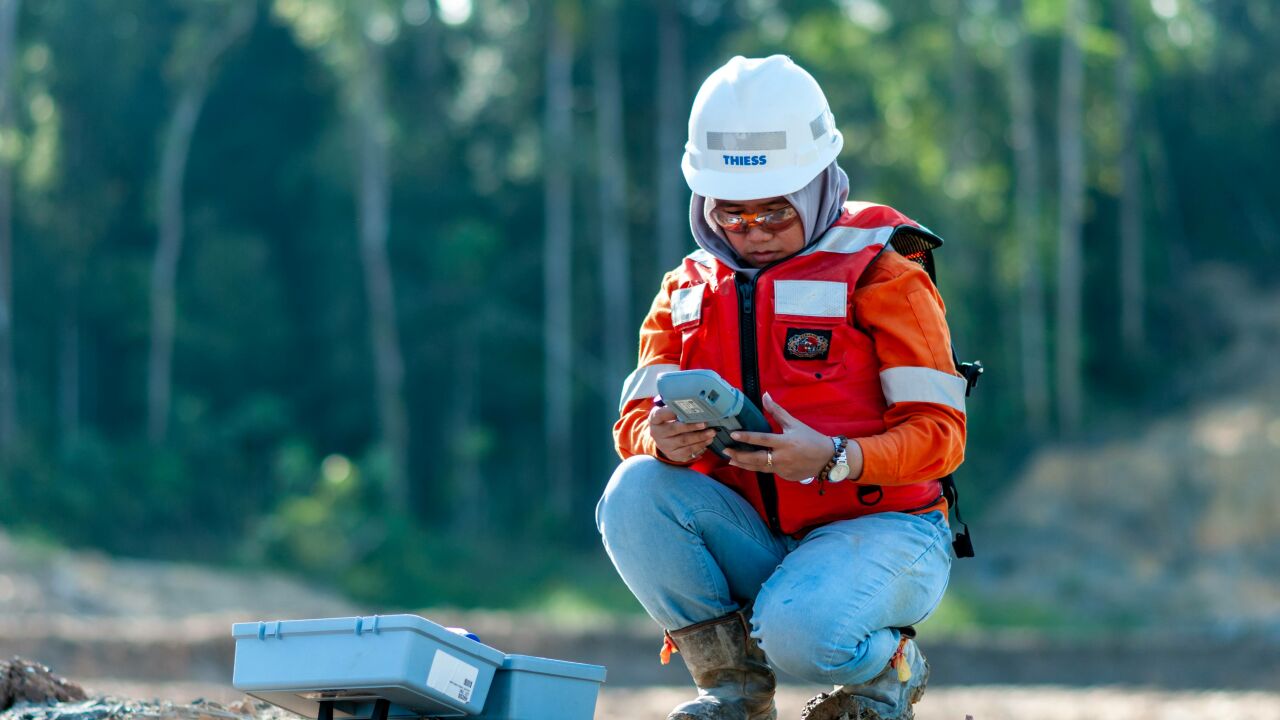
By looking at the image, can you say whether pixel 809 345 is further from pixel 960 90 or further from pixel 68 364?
pixel 960 90

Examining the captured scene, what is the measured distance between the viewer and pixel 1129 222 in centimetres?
2855

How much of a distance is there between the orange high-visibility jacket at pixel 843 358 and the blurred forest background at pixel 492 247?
2033cm

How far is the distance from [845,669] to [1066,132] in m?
25.3

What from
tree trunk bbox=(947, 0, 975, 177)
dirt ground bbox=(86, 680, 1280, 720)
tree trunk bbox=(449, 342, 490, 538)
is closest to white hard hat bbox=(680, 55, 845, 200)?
dirt ground bbox=(86, 680, 1280, 720)

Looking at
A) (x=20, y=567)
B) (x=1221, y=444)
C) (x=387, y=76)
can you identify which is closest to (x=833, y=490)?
(x=20, y=567)

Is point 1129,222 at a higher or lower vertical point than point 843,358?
higher

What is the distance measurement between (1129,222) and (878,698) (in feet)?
86.0

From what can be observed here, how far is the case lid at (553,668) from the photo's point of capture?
3633 millimetres

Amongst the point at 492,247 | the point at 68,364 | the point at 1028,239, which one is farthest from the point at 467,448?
the point at 1028,239

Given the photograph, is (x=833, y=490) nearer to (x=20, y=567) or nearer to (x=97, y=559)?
(x=20, y=567)

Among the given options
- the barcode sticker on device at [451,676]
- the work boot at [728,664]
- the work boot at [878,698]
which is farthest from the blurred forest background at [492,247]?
the barcode sticker on device at [451,676]

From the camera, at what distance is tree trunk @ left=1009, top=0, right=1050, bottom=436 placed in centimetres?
2688

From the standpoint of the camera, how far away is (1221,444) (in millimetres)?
24406

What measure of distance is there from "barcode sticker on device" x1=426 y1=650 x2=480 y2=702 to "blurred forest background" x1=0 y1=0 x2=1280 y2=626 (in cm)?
2053
